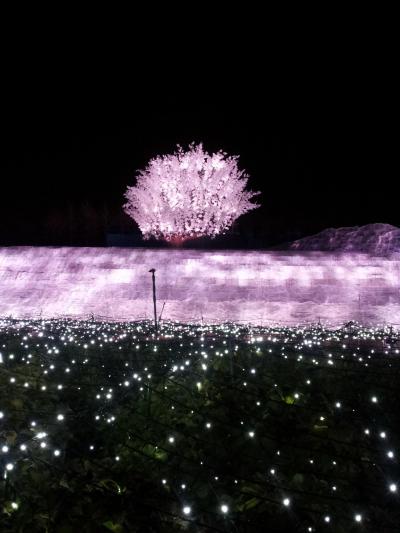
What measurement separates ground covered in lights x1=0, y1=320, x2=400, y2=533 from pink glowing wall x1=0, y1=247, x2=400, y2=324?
30.3ft

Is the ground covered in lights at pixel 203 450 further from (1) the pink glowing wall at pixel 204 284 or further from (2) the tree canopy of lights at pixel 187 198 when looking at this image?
(2) the tree canopy of lights at pixel 187 198

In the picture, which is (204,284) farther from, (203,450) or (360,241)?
(203,450)

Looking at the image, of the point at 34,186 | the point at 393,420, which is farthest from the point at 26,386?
the point at 34,186

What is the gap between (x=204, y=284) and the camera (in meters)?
14.7

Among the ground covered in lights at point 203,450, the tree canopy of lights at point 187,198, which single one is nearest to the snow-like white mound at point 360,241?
the tree canopy of lights at point 187,198

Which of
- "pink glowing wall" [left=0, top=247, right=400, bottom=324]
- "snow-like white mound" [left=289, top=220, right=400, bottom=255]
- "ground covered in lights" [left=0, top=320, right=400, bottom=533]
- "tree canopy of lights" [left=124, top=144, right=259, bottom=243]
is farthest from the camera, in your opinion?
"tree canopy of lights" [left=124, top=144, right=259, bottom=243]

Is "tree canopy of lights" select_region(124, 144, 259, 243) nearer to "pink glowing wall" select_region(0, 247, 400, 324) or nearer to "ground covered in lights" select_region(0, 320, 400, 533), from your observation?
"pink glowing wall" select_region(0, 247, 400, 324)

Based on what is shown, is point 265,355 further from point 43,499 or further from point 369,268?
point 369,268

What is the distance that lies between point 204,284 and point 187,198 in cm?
1406

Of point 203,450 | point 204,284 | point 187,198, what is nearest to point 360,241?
point 204,284

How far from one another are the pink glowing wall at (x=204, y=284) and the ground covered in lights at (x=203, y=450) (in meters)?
9.22

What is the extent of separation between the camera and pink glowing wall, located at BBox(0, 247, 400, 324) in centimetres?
1377

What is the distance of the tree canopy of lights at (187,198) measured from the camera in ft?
91.7

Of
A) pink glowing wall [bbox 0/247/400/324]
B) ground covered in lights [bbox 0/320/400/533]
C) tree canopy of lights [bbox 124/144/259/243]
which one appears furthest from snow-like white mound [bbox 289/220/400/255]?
ground covered in lights [bbox 0/320/400/533]
